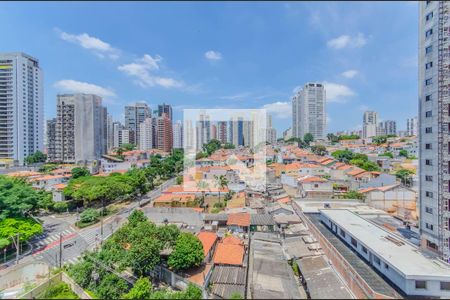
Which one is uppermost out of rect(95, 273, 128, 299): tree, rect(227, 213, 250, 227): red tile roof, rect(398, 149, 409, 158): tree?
rect(398, 149, 409, 158): tree

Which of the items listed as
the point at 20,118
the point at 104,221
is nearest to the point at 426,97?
the point at 104,221

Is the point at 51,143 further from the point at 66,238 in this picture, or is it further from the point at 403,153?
the point at 403,153

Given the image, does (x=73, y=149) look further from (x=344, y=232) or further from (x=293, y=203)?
(x=344, y=232)

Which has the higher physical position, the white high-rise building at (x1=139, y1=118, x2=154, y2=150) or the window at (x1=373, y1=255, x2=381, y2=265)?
the white high-rise building at (x1=139, y1=118, x2=154, y2=150)

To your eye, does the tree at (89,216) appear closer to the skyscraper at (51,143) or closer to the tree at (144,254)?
the tree at (144,254)

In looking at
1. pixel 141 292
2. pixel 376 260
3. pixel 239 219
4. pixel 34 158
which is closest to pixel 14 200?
pixel 141 292

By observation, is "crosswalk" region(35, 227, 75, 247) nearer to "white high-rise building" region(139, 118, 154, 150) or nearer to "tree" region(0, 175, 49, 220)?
"tree" region(0, 175, 49, 220)

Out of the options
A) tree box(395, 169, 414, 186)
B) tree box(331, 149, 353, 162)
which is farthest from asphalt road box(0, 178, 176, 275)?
tree box(331, 149, 353, 162)
